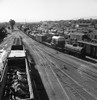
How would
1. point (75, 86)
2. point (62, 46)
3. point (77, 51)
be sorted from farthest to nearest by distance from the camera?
point (62, 46), point (77, 51), point (75, 86)

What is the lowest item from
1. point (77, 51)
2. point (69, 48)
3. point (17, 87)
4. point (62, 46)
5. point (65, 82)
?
point (65, 82)

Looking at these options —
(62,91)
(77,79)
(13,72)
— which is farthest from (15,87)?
(77,79)

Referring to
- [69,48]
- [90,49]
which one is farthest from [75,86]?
[69,48]

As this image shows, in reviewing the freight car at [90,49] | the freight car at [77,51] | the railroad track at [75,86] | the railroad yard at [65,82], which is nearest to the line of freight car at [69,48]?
the freight car at [77,51]

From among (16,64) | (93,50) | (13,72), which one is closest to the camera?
(13,72)

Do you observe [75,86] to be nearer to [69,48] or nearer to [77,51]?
[77,51]

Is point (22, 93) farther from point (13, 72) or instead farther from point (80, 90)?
point (80, 90)

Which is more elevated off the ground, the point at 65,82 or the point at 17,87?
the point at 17,87

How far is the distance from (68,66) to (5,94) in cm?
1797

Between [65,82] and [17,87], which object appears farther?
[65,82]

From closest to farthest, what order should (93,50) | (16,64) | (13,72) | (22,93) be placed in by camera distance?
1. (22,93)
2. (13,72)
3. (16,64)
4. (93,50)

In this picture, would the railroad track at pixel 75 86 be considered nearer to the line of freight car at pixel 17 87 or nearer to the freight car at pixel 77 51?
the line of freight car at pixel 17 87

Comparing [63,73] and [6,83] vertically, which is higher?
[6,83]

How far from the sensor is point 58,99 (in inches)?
618
